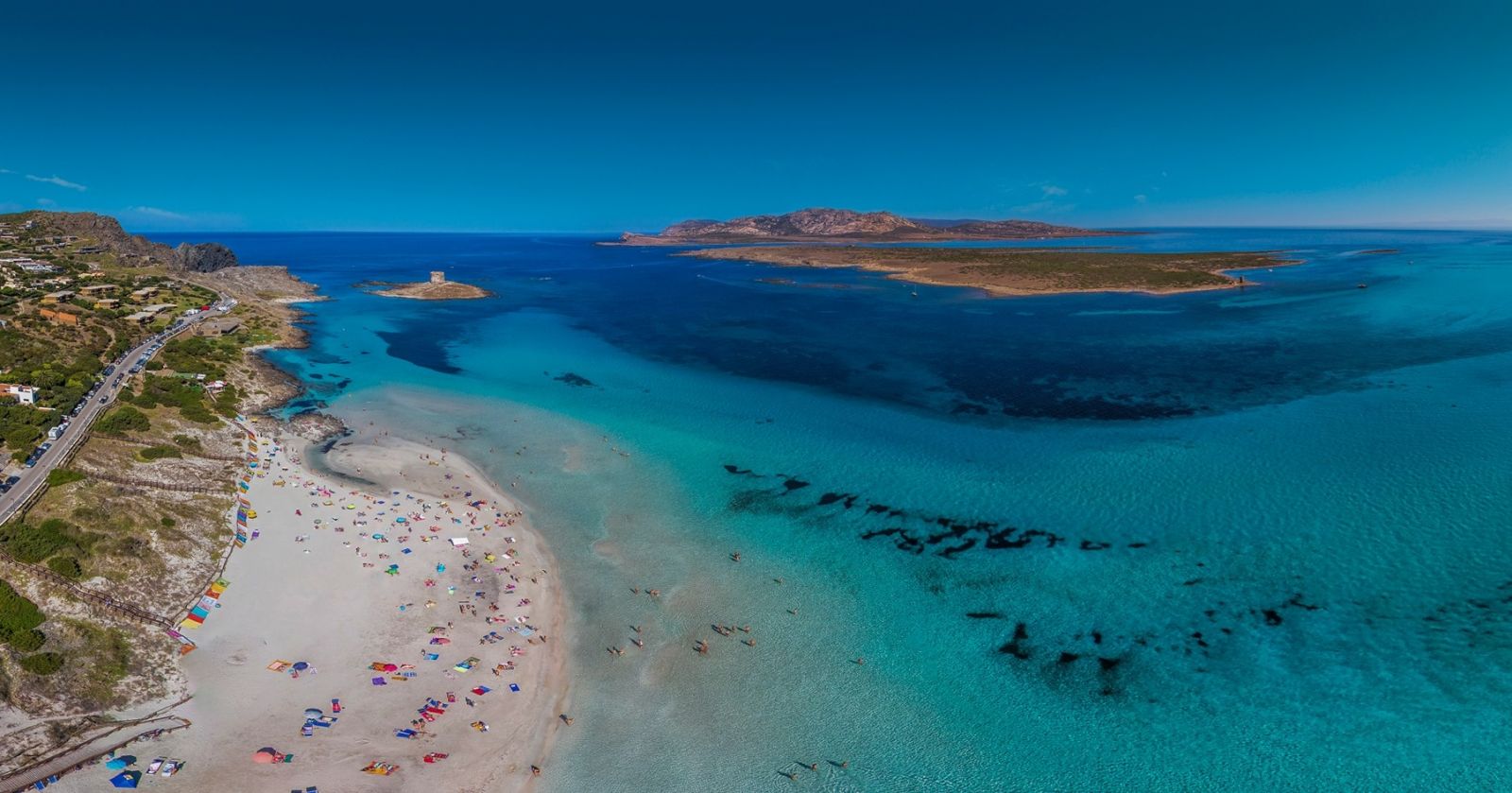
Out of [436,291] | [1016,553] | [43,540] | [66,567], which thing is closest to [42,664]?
[66,567]

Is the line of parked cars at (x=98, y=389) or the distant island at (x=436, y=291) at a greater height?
the distant island at (x=436, y=291)

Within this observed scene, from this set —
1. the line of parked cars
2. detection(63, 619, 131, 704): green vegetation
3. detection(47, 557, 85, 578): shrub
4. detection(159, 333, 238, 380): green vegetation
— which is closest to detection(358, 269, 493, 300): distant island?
the line of parked cars

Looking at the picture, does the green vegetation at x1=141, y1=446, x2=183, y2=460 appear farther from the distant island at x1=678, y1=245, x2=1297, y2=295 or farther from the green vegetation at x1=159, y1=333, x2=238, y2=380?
the distant island at x1=678, y1=245, x2=1297, y2=295

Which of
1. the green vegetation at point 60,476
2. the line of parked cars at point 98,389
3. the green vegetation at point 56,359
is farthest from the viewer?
the green vegetation at point 56,359

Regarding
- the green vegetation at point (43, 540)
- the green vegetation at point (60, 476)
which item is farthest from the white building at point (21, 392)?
the green vegetation at point (43, 540)

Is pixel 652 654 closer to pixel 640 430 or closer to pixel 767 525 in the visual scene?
pixel 767 525

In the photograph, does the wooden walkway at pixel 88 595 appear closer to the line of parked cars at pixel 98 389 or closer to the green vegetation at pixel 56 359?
the line of parked cars at pixel 98 389
